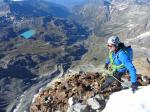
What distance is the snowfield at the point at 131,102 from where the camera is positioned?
28.4 meters

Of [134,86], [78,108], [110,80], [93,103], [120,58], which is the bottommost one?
[78,108]

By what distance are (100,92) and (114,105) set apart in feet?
24.3

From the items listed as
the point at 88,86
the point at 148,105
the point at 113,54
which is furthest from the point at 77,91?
the point at 148,105

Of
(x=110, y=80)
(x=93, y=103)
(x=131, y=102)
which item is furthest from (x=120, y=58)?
(x=110, y=80)

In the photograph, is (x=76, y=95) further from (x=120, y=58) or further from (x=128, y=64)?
(x=128, y=64)

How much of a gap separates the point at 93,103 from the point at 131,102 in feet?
17.4

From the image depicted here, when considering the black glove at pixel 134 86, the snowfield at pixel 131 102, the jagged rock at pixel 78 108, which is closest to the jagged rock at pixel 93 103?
the jagged rock at pixel 78 108

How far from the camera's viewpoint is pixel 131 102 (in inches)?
1158

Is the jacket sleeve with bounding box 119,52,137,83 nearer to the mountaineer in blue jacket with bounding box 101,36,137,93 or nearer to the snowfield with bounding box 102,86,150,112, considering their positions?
the mountaineer in blue jacket with bounding box 101,36,137,93

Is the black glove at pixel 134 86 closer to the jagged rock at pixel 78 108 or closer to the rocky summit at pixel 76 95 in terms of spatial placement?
the rocky summit at pixel 76 95

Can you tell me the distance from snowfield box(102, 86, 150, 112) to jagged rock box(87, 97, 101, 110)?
6.48 feet

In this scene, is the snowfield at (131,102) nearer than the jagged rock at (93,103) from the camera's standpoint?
Yes

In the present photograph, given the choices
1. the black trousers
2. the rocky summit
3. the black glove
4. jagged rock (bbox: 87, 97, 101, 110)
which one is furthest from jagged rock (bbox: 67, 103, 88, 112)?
the black glove

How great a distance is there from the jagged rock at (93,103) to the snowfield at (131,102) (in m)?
1.98
